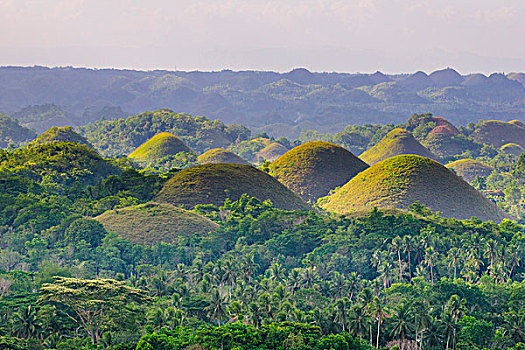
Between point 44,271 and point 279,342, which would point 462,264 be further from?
point 44,271

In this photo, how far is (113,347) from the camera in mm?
45844

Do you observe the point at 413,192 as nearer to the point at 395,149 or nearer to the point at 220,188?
the point at 220,188

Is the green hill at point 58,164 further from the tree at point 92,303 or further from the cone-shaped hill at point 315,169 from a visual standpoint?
the tree at point 92,303

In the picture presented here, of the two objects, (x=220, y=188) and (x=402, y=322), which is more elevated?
(x=402, y=322)

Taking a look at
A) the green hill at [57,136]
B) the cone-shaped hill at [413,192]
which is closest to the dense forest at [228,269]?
the cone-shaped hill at [413,192]

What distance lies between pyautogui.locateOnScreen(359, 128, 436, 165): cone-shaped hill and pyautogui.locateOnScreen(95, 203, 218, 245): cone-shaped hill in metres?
87.5

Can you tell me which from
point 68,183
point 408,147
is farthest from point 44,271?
point 408,147

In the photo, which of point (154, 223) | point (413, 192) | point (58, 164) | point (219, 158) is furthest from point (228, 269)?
point (219, 158)

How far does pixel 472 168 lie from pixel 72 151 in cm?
9322

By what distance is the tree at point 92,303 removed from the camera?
5128 cm

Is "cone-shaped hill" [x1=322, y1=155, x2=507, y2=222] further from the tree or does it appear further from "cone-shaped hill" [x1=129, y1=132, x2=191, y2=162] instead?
the tree

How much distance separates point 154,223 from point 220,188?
2209cm

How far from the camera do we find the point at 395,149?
171625 millimetres

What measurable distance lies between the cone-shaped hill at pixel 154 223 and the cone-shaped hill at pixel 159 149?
8456 centimetres
